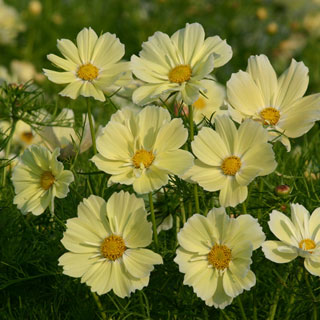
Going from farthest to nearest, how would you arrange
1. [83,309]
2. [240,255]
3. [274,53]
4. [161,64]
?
[274,53] < [83,309] < [161,64] < [240,255]

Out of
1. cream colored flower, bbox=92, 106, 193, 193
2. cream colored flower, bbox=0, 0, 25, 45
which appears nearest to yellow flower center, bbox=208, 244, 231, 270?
cream colored flower, bbox=92, 106, 193, 193

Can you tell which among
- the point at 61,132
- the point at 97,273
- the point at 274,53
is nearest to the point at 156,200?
the point at 61,132

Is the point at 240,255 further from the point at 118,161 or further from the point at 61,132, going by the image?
the point at 61,132

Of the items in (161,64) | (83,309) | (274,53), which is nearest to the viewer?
(161,64)

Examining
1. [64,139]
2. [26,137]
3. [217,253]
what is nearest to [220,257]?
[217,253]

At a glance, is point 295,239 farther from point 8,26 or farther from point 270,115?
point 8,26

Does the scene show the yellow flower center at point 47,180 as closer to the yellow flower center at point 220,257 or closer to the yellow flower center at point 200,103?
the yellow flower center at point 220,257
